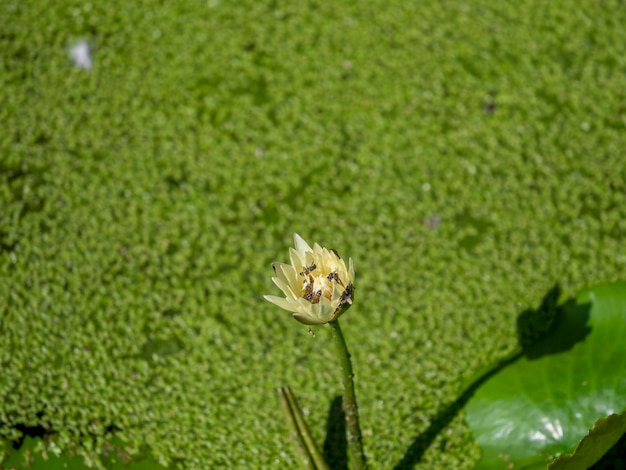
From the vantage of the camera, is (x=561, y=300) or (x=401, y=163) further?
(x=401, y=163)

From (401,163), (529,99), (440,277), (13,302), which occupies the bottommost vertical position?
(13,302)

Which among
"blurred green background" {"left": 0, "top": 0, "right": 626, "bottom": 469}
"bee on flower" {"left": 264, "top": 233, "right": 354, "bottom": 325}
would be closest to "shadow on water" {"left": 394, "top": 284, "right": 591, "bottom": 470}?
"blurred green background" {"left": 0, "top": 0, "right": 626, "bottom": 469}

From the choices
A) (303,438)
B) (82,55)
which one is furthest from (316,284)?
(82,55)

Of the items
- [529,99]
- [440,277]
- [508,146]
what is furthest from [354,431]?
[529,99]

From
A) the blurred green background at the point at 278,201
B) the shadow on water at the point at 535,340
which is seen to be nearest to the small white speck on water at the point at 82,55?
the blurred green background at the point at 278,201

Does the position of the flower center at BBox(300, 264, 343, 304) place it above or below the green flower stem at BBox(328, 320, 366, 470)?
above

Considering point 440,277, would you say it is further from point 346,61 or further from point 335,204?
point 346,61

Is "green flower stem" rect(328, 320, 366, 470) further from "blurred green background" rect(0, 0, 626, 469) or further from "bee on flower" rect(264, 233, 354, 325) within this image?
"blurred green background" rect(0, 0, 626, 469)
